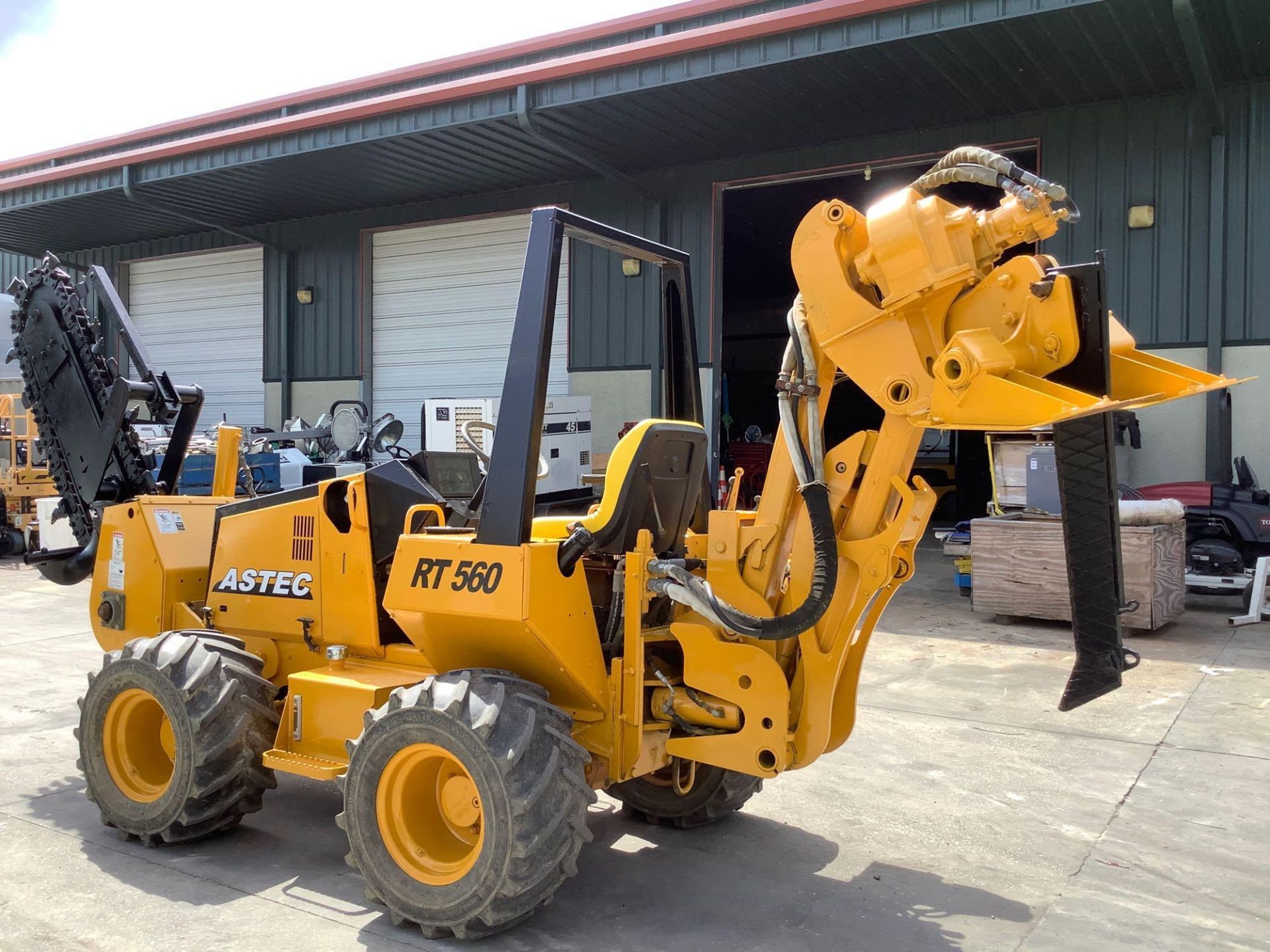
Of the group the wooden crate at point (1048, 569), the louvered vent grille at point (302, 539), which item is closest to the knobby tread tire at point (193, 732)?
the louvered vent grille at point (302, 539)

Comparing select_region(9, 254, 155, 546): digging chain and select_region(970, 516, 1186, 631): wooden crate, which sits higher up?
select_region(9, 254, 155, 546): digging chain

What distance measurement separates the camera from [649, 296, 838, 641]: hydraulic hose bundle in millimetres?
3547

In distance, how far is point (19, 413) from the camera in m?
16.3

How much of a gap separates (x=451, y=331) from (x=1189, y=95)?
1090 cm

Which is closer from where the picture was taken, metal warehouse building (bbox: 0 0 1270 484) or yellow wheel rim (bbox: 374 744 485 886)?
yellow wheel rim (bbox: 374 744 485 886)

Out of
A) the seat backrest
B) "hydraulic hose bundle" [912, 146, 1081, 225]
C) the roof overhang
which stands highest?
the roof overhang

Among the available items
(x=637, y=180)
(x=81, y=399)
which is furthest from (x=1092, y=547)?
(x=637, y=180)

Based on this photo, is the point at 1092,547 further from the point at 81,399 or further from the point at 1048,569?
the point at 1048,569

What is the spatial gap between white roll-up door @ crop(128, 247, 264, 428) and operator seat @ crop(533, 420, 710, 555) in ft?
57.1

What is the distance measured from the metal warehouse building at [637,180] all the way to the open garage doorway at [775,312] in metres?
0.14

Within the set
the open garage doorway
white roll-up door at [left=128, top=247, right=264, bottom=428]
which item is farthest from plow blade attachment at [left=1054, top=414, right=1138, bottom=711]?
white roll-up door at [left=128, top=247, right=264, bottom=428]

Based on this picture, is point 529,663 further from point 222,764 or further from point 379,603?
point 222,764

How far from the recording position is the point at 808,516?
3.70 m

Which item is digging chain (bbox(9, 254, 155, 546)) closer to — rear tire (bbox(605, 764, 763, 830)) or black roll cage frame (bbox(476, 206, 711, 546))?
black roll cage frame (bbox(476, 206, 711, 546))
